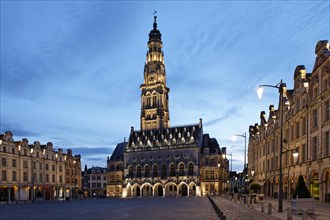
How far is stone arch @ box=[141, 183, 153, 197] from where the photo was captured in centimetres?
10799

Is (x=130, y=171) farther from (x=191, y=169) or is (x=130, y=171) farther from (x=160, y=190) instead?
(x=191, y=169)

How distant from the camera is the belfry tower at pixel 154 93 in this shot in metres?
126

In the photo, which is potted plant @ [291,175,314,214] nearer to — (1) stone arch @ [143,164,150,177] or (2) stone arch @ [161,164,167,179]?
(2) stone arch @ [161,164,167,179]

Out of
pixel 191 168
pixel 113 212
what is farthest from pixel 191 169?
pixel 113 212

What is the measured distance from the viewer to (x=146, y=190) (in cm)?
10944

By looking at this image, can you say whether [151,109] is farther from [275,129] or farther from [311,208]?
[311,208]

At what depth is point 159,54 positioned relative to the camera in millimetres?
134375

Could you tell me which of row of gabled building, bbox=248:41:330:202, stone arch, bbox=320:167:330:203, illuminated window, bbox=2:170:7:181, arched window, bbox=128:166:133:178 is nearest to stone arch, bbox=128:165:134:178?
arched window, bbox=128:166:133:178

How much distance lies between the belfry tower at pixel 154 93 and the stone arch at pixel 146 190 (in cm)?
Answer: 2101

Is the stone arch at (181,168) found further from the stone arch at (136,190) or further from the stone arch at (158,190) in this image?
the stone arch at (136,190)

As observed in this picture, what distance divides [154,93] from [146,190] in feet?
112

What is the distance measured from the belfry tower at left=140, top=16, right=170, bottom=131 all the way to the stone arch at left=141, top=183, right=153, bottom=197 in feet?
68.9

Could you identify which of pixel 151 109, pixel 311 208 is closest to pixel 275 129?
pixel 311 208

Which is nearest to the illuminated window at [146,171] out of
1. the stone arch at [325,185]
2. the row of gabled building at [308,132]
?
the row of gabled building at [308,132]
